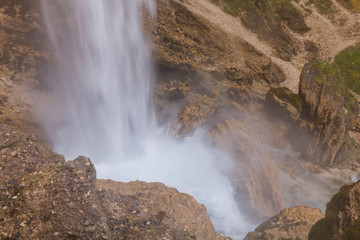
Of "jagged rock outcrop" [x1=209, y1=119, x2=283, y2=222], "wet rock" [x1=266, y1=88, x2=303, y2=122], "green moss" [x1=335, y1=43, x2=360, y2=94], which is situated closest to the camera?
"jagged rock outcrop" [x1=209, y1=119, x2=283, y2=222]

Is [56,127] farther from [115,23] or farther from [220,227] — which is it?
[220,227]

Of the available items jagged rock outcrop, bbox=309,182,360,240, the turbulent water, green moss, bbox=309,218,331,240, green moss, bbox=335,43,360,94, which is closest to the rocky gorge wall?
the turbulent water

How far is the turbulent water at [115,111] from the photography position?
19.7m

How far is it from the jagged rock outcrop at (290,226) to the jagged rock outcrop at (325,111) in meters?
13.4

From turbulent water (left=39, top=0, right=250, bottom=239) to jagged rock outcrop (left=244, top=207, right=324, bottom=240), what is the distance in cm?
476

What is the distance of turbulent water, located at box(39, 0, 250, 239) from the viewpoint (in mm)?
19734

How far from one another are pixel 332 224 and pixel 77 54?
69.4 feet

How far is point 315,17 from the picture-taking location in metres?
42.6

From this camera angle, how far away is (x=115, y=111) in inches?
908

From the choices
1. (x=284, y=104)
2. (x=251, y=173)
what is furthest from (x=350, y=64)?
(x=251, y=173)

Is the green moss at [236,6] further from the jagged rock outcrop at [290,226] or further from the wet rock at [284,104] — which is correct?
the jagged rock outcrop at [290,226]

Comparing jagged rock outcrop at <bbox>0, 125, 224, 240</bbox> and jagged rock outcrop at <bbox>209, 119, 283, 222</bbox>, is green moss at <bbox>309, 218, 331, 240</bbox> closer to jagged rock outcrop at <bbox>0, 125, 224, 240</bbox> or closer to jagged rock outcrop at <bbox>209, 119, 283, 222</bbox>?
jagged rock outcrop at <bbox>0, 125, 224, 240</bbox>

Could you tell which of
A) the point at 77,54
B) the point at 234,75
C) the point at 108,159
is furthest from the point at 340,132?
the point at 77,54

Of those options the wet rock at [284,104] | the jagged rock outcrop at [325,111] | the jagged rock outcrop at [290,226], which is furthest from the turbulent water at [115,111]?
the jagged rock outcrop at [325,111]
